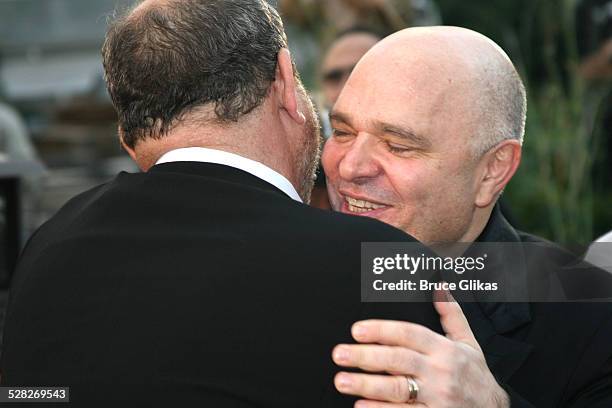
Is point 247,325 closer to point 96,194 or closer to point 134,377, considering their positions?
point 134,377

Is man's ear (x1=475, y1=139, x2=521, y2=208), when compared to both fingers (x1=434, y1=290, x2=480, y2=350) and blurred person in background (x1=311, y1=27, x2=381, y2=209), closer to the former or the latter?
fingers (x1=434, y1=290, x2=480, y2=350)

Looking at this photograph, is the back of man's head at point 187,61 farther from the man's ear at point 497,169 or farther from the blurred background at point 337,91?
the man's ear at point 497,169

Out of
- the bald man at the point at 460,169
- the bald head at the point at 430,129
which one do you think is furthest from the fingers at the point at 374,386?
the bald head at the point at 430,129

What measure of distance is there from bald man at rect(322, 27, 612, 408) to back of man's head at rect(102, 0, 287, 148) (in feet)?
1.59

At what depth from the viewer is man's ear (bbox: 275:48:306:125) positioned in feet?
6.49

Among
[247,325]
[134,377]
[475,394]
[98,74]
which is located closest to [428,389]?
[475,394]

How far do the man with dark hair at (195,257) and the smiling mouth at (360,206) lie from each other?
0.46 metres

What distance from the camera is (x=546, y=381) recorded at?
213 cm

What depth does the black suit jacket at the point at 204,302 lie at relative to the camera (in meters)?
1.64

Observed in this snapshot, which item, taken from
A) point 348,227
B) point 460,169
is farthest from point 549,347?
point 348,227

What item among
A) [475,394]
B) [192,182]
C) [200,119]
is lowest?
[475,394]

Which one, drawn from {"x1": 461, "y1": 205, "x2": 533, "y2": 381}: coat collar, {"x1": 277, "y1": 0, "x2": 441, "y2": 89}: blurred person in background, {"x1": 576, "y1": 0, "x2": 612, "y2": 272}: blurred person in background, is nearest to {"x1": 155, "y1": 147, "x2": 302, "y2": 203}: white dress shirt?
{"x1": 461, "y1": 205, "x2": 533, "y2": 381}: coat collar

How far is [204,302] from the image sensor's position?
166cm

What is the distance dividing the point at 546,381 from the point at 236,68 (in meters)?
0.97
